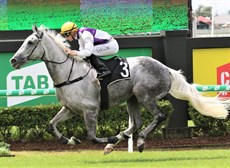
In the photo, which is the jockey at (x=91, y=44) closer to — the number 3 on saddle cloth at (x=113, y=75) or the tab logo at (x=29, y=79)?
the number 3 on saddle cloth at (x=113, y=75)

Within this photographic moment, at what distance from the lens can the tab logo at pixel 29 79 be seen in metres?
11.7

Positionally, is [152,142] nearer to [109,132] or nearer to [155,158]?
[109,132]

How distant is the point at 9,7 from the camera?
12094mm

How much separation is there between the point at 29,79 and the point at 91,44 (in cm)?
352

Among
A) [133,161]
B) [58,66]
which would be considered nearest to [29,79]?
[58,66]

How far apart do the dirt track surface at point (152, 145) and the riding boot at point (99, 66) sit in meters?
2.66

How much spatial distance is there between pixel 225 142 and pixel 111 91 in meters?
3.43

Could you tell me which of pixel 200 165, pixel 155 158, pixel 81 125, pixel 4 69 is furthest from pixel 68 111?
pixel 4 69

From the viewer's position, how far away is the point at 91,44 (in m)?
8.45

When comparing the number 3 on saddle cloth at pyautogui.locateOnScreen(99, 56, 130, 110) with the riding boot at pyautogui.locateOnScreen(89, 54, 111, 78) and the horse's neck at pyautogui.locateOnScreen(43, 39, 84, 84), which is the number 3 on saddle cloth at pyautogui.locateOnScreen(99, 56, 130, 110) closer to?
the riding boot at pyautogui.locateOnScreen(89, 54, 111, 78)

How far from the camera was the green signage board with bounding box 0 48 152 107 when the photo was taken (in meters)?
11.7

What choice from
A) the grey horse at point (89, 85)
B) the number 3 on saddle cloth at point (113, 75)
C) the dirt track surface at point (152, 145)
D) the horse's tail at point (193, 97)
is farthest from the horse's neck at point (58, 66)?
the dirt track surface at point (152, 145)

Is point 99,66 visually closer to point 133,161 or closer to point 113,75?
point 113,75

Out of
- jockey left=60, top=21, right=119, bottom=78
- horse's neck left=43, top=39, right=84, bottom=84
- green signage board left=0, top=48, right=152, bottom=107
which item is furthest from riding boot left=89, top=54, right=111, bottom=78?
green signage board left=0, top=48, right=152, bottom=107
